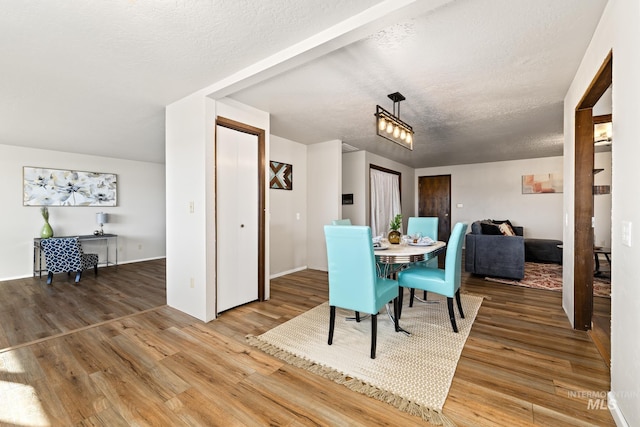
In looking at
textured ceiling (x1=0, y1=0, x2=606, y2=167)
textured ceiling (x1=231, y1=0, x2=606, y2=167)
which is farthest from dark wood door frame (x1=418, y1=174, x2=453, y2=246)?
textured ceiling (x1=0, y1=0, x2=606, y2=167)

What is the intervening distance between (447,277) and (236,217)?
7.65ft

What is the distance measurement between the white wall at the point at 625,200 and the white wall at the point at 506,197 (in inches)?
247

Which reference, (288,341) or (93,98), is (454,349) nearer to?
(288,341)

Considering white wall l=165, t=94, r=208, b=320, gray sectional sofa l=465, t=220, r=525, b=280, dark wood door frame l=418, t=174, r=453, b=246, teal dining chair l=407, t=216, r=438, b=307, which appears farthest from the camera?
dark wood door frame l=418, t=174, r=453, b=246

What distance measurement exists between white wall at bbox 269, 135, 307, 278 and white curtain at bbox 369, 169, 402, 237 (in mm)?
1552

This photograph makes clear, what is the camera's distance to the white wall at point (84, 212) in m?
4.75

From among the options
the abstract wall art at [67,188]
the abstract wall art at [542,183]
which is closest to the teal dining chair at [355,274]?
the abstract wall art at [67,188]

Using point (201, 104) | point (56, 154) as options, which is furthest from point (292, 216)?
point (56, 154)

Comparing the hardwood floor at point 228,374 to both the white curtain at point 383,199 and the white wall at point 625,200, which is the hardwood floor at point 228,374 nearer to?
the white wall at point 625,200

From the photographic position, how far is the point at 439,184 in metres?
8.21

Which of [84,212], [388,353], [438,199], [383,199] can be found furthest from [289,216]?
[438,199]

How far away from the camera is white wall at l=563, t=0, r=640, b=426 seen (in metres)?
1.28

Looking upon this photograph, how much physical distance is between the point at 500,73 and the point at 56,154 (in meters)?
7.09

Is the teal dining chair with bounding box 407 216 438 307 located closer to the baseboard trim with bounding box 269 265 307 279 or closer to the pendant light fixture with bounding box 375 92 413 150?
the pendant light fixture with bounding box 375 92 413 150
